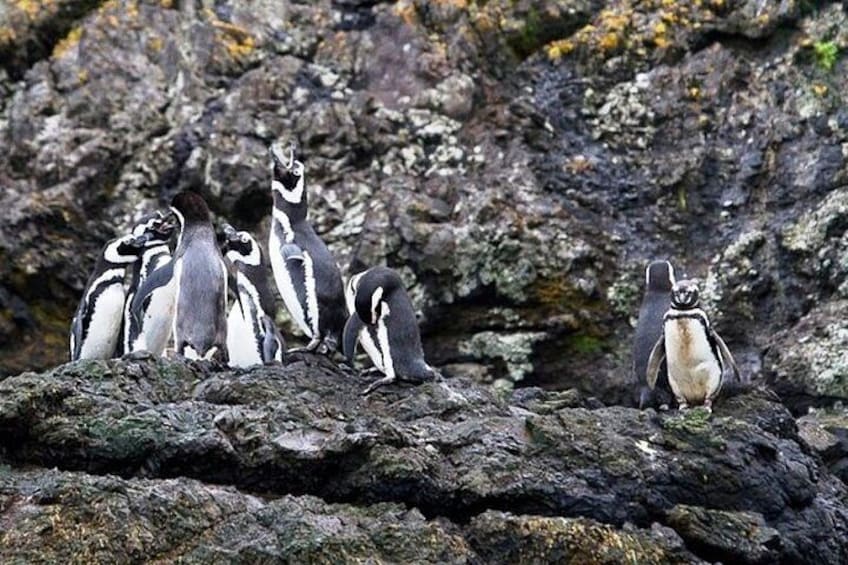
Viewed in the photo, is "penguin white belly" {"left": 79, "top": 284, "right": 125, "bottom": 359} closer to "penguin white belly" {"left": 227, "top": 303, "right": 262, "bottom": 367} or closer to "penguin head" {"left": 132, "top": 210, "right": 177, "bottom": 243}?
"penguin head" {"left": 132, "top": 210, "right": 177, "bottom": 243}

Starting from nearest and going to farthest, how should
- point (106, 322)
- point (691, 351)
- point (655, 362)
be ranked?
1. point (691, 351)
2. point (655, 362)
3. point (106, 322)

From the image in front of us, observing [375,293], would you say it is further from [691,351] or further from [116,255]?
[116,255]

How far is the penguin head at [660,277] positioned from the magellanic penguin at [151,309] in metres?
3.44

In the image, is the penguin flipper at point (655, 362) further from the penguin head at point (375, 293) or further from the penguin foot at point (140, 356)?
the penguin foot at point (140, 356)

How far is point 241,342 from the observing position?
12977mm

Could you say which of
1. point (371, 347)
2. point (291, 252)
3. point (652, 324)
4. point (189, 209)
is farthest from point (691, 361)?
point (189, 209)

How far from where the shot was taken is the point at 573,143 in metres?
15.9

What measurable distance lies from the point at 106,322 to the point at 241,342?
1.01 metres

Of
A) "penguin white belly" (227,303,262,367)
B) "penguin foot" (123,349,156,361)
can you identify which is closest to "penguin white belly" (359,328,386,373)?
"penguin white belly" (227,303,262,367)

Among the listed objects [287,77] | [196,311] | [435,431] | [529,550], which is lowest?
[529,550]

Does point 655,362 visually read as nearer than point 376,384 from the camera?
No

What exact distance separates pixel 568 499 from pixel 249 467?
1.66m

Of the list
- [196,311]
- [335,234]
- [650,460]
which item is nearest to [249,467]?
[650,460]

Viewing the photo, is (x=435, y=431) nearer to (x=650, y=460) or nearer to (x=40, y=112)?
(x=650, y=460)
